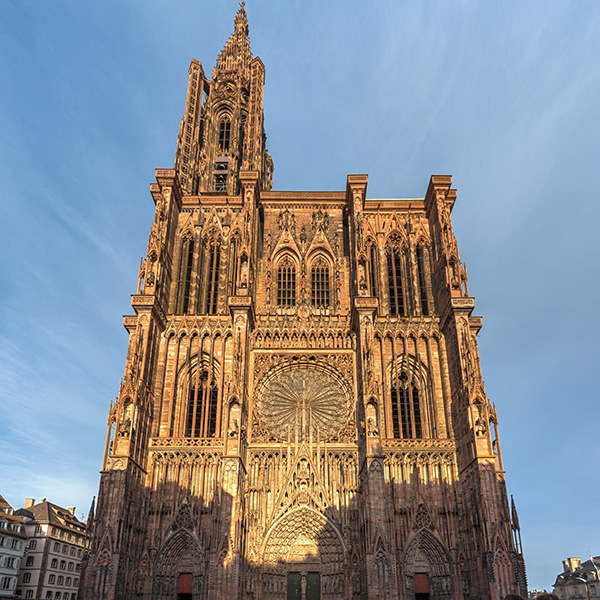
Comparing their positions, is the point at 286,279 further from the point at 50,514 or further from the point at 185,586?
the point at 50,514

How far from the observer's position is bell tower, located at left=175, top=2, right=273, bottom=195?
40312 millimetres

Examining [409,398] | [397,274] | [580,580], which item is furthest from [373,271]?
[580,580]

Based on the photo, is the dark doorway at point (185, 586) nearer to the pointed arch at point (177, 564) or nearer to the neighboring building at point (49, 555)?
the pointed arch at point (177, 564)

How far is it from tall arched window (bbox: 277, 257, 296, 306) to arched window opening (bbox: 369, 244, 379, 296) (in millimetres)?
4789

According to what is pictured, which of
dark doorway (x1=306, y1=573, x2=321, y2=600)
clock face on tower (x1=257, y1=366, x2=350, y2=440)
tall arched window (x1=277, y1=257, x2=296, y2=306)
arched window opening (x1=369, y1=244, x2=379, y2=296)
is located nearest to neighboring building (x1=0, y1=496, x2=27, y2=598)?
clock face on tower (x1=257, y1=366, x2=350, y2=440)

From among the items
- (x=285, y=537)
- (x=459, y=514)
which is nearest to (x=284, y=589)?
(x=285, y=537)

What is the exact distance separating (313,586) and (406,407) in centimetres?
1010

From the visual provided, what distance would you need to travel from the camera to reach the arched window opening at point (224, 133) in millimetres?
44312

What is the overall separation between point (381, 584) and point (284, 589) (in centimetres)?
521

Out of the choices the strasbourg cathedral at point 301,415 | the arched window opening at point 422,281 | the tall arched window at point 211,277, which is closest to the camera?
the strasbourg cathedral at point 301,415

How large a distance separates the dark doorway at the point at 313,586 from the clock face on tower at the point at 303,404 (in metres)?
6.58

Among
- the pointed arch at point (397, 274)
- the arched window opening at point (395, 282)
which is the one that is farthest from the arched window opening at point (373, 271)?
the arched window opening at point (395, 282)

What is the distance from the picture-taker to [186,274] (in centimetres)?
3491

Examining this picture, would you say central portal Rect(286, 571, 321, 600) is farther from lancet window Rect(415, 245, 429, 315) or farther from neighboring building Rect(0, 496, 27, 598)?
neighboring building Rect(0, 496, 27, 598)
